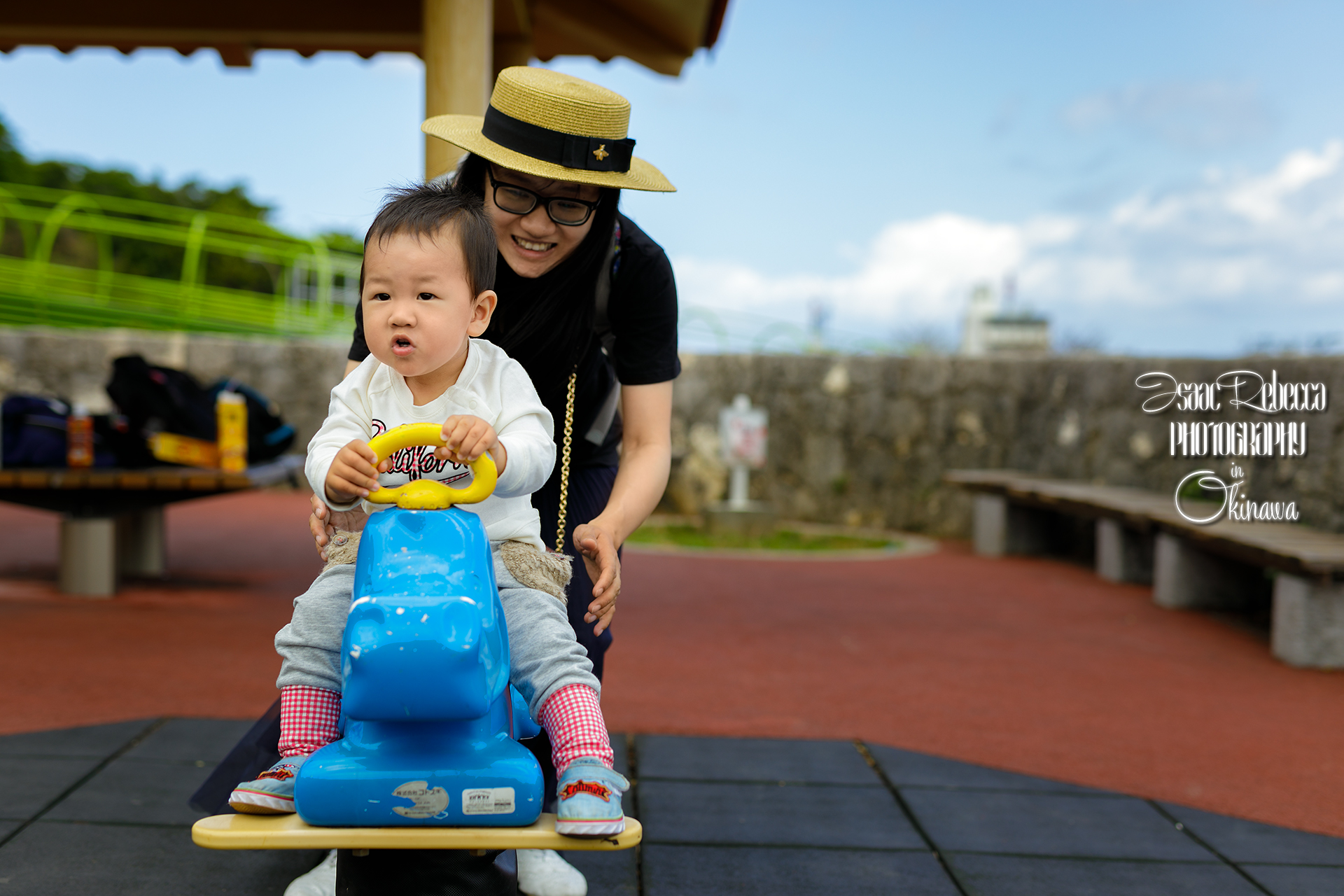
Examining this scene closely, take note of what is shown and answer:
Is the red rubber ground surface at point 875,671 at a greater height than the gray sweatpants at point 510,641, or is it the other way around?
the gray sweatpants at point 510,641

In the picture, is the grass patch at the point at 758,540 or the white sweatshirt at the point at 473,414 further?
the grass patch at the point at 758,540

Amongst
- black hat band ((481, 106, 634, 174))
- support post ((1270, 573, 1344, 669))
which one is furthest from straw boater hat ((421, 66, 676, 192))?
support post ((1270, 573, 1344, 669))

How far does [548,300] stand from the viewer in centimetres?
216

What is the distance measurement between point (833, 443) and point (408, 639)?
8.94 metres

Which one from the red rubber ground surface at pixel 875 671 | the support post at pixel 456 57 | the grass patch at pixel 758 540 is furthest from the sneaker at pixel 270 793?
the grass patch at pixel 758 540

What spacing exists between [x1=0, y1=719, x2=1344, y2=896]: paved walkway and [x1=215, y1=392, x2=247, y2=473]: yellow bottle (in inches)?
101

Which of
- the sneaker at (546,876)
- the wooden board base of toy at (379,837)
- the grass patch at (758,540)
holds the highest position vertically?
the wooden board base of toy at (379,837)

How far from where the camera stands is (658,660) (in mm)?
4879

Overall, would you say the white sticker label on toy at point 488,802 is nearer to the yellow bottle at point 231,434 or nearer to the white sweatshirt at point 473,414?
the white sweatshirt at point 473,414

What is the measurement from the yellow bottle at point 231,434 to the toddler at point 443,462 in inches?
173

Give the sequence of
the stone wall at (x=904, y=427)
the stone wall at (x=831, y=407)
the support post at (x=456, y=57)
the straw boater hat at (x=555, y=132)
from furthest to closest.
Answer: the stone wall at (x=831, y=407) → the stone wall at (x=904, y=427) → the support post at (x=456, y=57) → the straw boater hat at (x=555, y=132)

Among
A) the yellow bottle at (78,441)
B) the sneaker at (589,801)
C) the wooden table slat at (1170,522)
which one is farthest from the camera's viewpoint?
the yellow bottle at (78,441)

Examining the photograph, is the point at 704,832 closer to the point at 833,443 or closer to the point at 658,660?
the point at 658,660

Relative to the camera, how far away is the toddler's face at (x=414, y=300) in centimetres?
173
